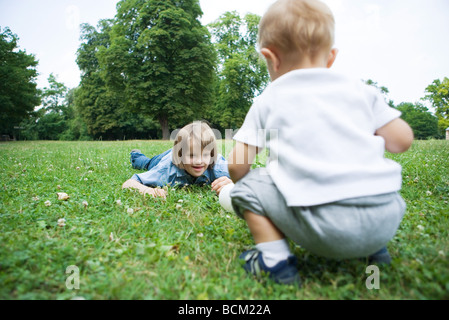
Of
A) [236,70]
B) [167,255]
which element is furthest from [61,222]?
[236,70]

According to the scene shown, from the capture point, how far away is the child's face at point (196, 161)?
3.68 metres

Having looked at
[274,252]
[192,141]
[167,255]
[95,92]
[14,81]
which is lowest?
[167,255]

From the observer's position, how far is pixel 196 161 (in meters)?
3.66

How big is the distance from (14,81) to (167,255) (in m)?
26.8

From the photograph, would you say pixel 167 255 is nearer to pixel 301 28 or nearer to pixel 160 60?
pixel 301 28

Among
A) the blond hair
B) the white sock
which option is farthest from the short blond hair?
the blond hair

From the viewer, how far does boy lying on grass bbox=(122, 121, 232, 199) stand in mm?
3662

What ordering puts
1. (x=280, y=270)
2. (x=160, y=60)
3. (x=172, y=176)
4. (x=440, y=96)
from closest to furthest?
(x=280, y=270), (x=172, y=176), (x=160, y=60), (x=440, y=96)

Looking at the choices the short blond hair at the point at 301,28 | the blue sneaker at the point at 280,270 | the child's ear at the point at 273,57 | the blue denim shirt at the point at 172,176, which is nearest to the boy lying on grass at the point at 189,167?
the blue denim shirt at the point at 172,176

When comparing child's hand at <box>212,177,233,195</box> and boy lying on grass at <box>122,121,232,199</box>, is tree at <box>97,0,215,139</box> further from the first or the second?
child's hand at <box>212,177,233,195</box>

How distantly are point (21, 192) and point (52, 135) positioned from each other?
61422mm

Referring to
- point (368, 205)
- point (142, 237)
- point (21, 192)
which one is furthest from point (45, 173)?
point (368, 205)

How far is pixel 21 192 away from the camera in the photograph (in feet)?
11.9

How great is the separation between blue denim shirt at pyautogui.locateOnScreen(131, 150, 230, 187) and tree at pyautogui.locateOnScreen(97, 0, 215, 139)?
23.1 meters
